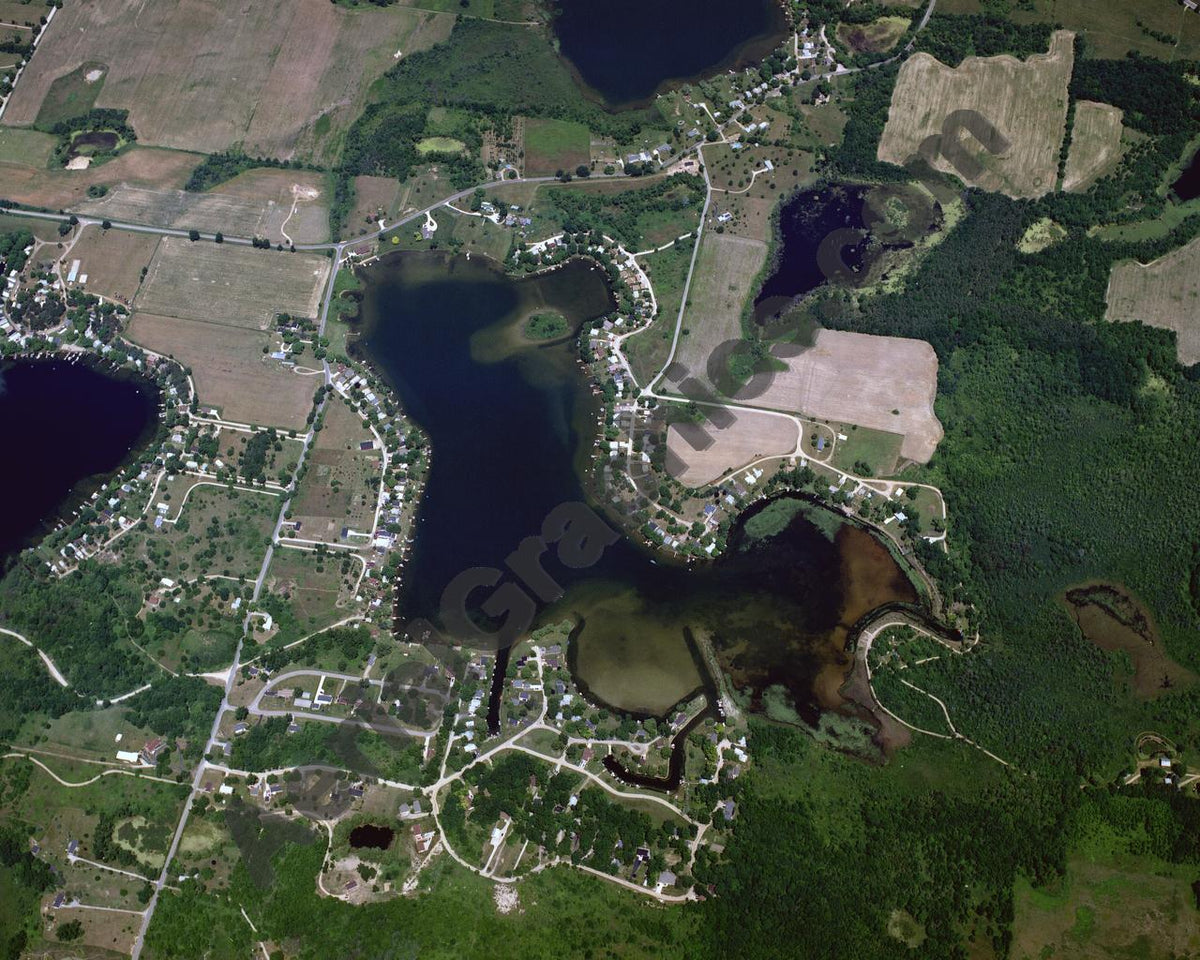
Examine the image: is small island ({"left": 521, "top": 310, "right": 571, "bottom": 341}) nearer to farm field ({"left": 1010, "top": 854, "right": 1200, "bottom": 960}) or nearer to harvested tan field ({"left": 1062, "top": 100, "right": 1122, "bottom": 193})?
harvested tan field ({"left": 1062, "top": 100, "right": 1122, "bottom": 193})

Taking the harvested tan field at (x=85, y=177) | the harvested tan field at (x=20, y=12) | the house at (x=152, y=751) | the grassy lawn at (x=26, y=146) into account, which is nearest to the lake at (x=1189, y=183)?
the harvested tan field at (x=85, y=177)

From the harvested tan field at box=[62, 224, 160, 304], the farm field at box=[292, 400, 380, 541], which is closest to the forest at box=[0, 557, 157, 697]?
the farm field at box=[292, 400, 380, 541]

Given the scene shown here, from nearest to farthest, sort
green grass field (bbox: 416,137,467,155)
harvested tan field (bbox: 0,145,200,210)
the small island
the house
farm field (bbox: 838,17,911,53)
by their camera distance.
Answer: the house
the small island
green grass field (bbox: 416,137,467,155)
harvested tan field (bbox: 0,145,200,210)
farm field (bbox: 838,17,911,53)

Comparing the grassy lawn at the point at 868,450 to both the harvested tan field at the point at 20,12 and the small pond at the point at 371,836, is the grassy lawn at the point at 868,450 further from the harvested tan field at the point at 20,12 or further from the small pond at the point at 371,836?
the harvested tan field at the point at 20,12

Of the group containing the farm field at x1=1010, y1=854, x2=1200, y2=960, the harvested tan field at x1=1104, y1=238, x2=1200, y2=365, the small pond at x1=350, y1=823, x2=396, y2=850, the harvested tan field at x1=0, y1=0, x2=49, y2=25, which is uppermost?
the harvested tan field at x1=0, y1=0, x2=49, y2=25

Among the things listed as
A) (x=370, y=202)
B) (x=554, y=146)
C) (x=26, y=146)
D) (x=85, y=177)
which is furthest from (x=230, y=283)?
(x=554, y=146)

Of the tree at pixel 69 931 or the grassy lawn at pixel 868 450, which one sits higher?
the grassy lawn at pixel 868 450
